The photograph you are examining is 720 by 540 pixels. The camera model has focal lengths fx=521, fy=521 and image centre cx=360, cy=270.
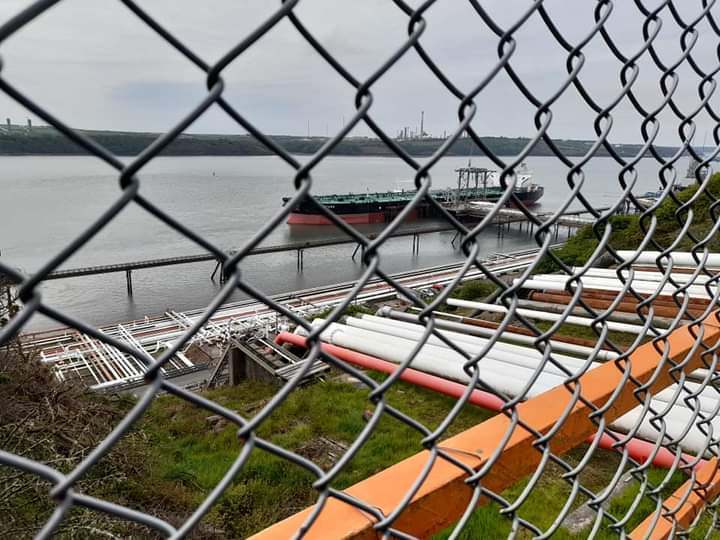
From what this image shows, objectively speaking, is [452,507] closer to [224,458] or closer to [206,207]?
[224,458]

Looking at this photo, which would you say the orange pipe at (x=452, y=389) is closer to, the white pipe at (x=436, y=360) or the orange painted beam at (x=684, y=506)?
the white pipe at (x=436, y=360)

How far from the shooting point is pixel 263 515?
3.97 m

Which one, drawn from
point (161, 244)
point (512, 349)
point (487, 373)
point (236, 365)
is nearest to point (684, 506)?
point (487, 373)

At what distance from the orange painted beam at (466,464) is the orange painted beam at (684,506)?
0.50 metres

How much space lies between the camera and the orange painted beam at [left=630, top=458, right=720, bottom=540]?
157 centimetres

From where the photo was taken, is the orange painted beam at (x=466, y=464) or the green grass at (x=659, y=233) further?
the green grass at (x=659, y=233)

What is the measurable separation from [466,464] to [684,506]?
49.7 inches

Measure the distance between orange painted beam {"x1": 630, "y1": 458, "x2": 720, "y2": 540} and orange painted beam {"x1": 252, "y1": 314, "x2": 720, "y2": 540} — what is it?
0.50 m

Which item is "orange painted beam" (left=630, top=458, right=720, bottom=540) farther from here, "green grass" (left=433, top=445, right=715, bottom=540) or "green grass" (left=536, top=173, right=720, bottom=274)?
"green grass" (left=536, top=173, right=720, bottom=274)

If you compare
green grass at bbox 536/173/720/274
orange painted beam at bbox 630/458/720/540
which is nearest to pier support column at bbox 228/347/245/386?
green grass at bbox 536/173/720/274

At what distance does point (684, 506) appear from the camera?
1705 mm

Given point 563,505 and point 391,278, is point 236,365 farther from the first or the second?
point 391,278

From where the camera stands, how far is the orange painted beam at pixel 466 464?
75 centimetres

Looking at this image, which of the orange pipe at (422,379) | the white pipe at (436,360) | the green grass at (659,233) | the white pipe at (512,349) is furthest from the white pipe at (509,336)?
the green grass at (659,233)
